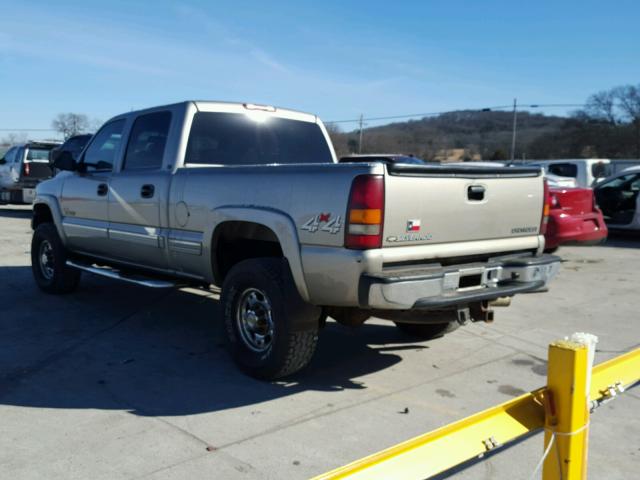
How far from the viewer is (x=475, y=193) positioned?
4.30 metres

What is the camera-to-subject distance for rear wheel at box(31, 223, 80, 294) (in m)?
7.09

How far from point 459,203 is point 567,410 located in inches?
80.7

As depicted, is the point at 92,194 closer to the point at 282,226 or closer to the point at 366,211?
the point at 282,226

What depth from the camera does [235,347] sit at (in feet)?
15.4

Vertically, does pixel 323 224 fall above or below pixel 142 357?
above

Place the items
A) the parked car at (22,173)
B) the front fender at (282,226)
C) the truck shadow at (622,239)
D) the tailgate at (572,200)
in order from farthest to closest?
1. the parked car at (22,173)
2. the truck shadow at (622,239)
3. the tailgate at (572,200)
4. the front fender at (282,226)

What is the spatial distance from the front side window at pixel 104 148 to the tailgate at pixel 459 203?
348cm

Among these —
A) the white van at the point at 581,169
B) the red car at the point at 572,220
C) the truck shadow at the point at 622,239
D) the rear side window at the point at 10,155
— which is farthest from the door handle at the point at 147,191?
the rear side window at the point at 10,155

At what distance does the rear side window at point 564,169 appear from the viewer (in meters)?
17.9

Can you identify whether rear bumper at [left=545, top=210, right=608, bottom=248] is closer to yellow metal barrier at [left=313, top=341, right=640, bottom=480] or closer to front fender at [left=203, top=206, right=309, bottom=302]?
front fender at [left=203, top=206, right=309, bottom=302]

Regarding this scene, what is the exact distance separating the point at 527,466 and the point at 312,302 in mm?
1588

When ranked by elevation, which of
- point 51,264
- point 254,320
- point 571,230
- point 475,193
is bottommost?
point 51,264

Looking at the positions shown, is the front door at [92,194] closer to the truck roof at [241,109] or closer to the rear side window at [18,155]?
the truck roof at [241,109]

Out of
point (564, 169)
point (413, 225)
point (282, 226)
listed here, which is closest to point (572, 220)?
point (413, 225)
